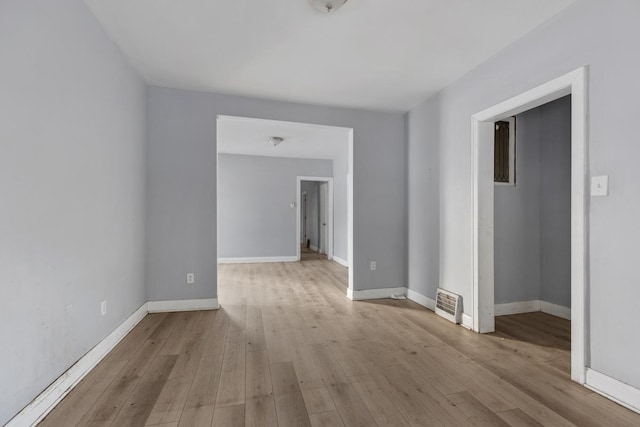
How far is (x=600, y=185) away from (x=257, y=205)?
6.42 metres

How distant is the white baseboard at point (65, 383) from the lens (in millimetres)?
1593

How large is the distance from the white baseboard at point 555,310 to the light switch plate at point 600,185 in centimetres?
199

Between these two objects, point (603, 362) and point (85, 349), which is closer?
point (603, 362)

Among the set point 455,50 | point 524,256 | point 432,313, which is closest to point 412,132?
point 455,50

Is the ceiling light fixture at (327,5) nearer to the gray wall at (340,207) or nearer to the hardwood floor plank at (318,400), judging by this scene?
the hardwood floor plank at (318,400)

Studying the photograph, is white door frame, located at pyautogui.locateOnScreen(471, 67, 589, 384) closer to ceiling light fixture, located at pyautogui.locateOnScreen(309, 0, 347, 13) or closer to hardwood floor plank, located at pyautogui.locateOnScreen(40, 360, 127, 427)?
ceiling light fixture, located at pyautogui.locateOnScreen(309, 0, 347, 13)

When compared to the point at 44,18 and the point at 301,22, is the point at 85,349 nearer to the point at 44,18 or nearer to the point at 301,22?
the point at 44,18

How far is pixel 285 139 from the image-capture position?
228 inches

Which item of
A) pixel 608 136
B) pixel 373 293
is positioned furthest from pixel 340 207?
pixel 608 136

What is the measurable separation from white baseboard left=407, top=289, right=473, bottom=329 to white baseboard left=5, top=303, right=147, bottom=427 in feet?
10.7

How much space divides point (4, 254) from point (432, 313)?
11.9 feet

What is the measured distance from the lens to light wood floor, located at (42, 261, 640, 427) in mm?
1740

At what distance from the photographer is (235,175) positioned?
7359 millimetres

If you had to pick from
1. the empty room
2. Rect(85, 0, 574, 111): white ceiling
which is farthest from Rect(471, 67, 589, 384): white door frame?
Rect(85, 0, 574, 111): white ceiling
